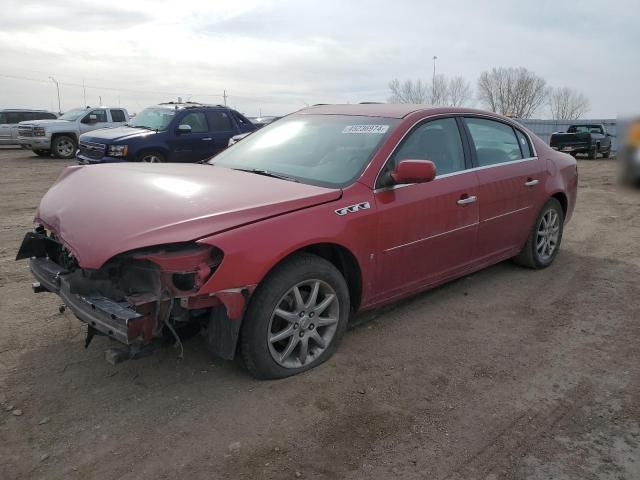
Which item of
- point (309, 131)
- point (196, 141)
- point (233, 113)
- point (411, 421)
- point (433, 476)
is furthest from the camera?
point (233, 113)

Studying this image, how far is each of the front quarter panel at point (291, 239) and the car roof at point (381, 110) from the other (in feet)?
3.10

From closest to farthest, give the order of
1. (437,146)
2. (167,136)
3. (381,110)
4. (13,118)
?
(437,146), (381,110), (167,136), (13,118)

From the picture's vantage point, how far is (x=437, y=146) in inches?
166

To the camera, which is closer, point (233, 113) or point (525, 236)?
point (525, 236)

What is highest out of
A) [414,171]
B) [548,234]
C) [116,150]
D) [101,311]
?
[414,171]

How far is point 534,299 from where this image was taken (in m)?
4.67

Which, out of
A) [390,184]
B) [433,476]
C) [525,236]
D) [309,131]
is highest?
[309,131]

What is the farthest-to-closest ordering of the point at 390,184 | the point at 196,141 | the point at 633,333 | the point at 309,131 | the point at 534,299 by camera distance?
1. the point at 196,141
2. the point at 534,299
3. the point at 309,131
4. the point at 633,333
5. the point at 390,184

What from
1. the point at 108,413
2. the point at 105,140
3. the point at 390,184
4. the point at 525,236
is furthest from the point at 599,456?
the point at 105,140

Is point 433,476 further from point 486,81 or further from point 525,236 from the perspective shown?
point 525,236

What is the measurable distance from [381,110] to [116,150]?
8.30 meters

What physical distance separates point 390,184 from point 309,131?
3.18 feet

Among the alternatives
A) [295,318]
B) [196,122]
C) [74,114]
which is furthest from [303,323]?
[74,114]

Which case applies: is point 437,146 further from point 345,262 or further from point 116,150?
point 116,150
